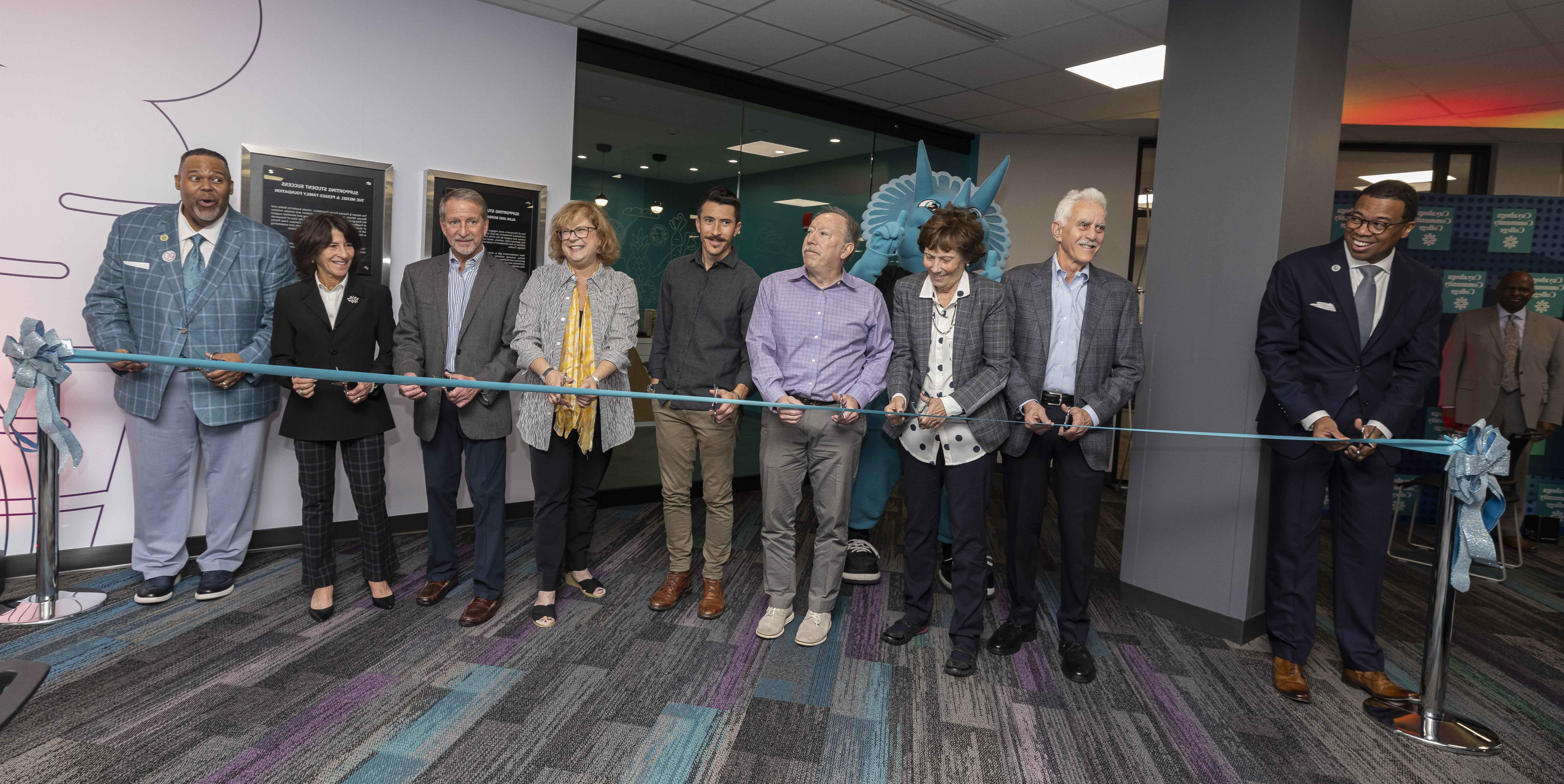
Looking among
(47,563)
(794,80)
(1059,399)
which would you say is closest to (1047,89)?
(794,80)

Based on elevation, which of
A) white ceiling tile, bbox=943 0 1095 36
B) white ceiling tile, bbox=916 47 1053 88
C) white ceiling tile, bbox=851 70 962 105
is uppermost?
white ceiling tile, bbox=851 70 962 105

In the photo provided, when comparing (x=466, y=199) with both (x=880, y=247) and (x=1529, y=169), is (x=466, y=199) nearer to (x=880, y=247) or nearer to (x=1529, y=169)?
(x=880, y=247)

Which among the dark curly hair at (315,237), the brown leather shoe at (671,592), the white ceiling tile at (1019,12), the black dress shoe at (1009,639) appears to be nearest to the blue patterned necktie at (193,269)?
the dark curly hair at (315,237)

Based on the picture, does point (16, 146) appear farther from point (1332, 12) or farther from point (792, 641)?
point (1332, 12)

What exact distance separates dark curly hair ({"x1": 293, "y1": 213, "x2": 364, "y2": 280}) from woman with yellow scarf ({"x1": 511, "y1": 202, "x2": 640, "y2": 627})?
0.75 metres

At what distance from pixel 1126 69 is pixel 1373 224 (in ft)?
9.18

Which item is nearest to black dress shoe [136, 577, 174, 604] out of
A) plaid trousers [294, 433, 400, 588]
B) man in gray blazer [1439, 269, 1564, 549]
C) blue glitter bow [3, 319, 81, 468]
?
plaid trousers [294, 433, 400, 588]

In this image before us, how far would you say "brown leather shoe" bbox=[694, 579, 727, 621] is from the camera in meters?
3.39

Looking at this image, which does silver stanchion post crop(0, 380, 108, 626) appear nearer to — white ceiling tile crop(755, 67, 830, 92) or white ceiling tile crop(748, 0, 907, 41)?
white ceiling tile crop(748, 0, 907, 41)

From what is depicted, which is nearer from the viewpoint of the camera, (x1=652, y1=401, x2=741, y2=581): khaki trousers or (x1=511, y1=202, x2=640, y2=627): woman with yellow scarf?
(x1=511, y1=202, x2=640, y2=627): woman with yellow scarf

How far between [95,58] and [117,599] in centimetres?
230

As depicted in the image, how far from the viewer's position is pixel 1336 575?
9.85 ft

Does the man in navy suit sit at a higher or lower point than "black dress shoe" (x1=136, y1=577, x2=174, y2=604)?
higher

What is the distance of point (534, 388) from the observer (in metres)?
2.49
